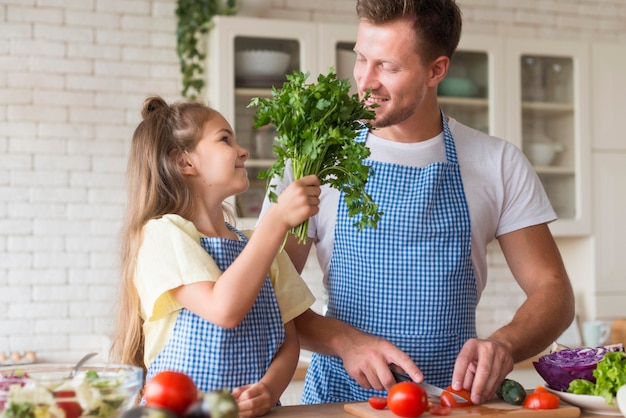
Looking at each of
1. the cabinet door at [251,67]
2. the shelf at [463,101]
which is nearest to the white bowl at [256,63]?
the cabinet door at [251,67]

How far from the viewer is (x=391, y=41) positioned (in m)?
2.36

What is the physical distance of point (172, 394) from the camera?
1233 millimetres

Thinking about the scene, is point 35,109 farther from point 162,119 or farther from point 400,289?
point 400,289

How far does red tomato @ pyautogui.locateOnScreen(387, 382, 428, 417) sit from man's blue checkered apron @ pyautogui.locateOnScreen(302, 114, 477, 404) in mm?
513

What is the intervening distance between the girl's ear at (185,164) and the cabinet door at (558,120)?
2.93 meters

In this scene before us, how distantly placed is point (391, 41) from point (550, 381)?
0.99m

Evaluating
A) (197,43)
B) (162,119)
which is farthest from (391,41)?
(197,43)

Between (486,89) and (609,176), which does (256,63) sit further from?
(609,176)

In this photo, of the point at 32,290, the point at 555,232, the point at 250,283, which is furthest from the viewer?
the point at 555,232

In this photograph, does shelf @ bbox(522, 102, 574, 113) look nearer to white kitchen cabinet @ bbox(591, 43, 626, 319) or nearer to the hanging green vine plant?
white kitchen cabinet @ bbox(591, 43, 626, 319)

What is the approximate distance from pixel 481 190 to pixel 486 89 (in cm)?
237

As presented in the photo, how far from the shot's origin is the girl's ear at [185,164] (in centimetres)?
214

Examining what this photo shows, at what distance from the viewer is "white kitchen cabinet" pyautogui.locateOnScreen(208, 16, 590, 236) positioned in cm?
425

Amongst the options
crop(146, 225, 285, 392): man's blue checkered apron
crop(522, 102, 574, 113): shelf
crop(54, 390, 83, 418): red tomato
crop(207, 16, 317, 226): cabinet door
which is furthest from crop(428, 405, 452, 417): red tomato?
crop(522, 102, 574, 113): shelf
